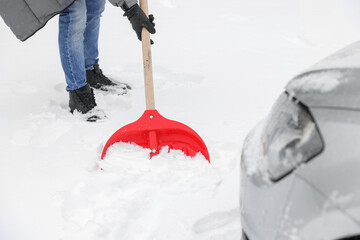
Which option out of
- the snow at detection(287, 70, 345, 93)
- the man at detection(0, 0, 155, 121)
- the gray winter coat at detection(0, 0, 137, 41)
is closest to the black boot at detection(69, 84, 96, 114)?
the man at detection(0, 0, 155, 121)

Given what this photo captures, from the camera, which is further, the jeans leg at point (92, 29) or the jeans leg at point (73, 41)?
the jeans leg at point (92, 29)

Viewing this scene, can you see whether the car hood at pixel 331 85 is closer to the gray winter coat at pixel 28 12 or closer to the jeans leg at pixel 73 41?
the gray winter coat at pixel 28 12

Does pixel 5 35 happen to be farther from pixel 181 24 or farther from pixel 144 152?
pixel 144 152

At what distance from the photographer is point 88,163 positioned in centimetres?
224

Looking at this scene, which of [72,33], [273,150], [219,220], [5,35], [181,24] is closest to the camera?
[273,150]

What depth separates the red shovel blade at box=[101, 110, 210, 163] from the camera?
7.40ft

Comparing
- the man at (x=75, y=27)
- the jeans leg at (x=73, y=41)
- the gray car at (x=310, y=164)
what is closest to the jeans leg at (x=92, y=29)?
the man at (x=75, y=27)

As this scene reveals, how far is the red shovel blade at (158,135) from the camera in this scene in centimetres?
226

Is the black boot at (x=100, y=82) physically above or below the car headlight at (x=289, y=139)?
below

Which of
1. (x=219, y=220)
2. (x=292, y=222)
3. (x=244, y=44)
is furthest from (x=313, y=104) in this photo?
(x=244, y=44)

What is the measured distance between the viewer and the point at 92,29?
3.05 metres

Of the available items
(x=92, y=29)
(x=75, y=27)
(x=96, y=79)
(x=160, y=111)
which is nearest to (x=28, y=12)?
(x=75, y=27)

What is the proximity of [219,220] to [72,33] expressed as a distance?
145cm

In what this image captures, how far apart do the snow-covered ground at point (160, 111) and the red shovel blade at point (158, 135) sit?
0.18 feet
